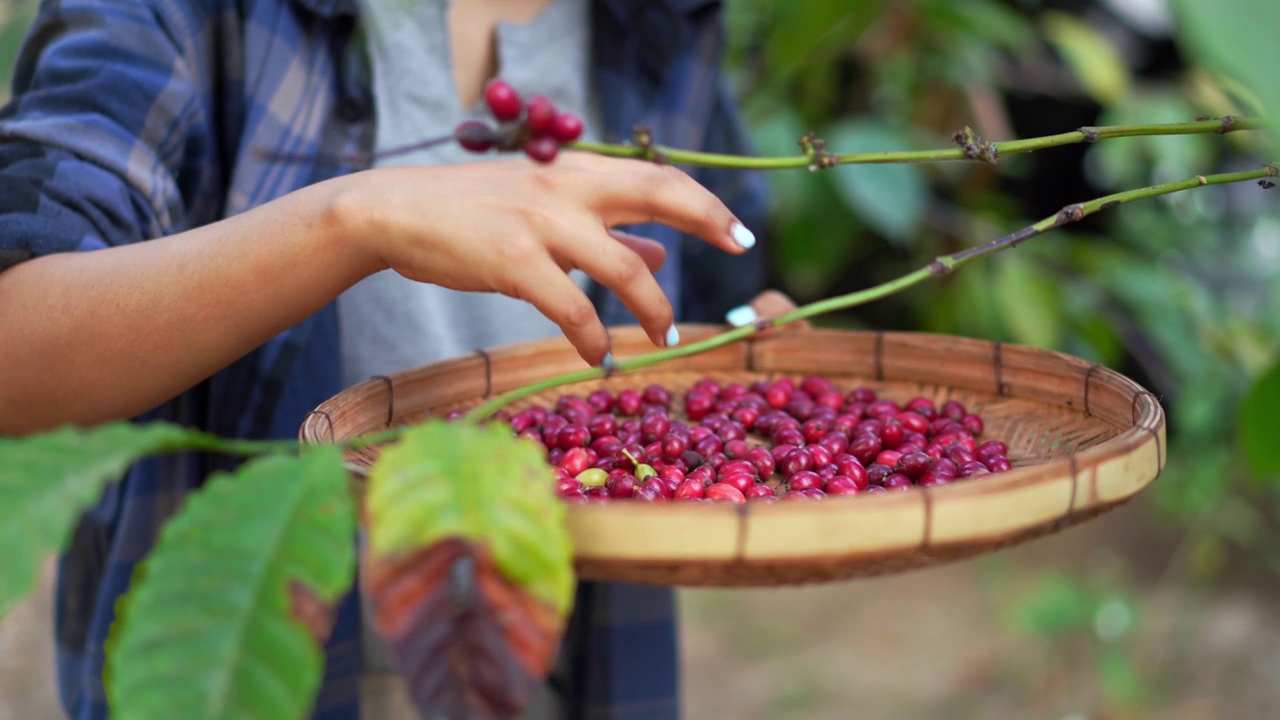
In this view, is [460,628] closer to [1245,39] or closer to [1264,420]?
[1245,39]

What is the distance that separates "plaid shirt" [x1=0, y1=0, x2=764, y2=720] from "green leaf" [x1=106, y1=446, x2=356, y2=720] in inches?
19.4

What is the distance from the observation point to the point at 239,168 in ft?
3.48

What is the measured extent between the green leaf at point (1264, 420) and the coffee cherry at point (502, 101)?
1.81ft

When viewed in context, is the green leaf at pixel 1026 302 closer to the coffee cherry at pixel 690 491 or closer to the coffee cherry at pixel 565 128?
the coffee cherry at pixel 690 491

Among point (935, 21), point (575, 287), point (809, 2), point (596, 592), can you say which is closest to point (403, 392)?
point (575, 287)

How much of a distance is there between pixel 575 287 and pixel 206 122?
0.60 metres

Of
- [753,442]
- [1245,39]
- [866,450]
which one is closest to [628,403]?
[753,442]

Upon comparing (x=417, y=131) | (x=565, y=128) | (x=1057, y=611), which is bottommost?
(x=1057, y=611)

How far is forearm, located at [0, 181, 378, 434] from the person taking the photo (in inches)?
27.7

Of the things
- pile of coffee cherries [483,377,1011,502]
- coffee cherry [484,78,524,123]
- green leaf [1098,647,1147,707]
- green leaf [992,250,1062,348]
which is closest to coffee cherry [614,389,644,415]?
pile of coffee cherries [483,377,1011,502]

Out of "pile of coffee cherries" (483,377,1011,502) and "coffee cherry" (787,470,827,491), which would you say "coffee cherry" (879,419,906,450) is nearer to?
"pile of coffee cherries" (483,377,1011,502)

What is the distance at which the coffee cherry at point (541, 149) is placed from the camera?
0.59 m

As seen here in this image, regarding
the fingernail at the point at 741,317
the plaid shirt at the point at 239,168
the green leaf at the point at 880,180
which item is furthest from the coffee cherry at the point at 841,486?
the green leaf at the point at 880,180

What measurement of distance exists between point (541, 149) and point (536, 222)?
0.04 metres
